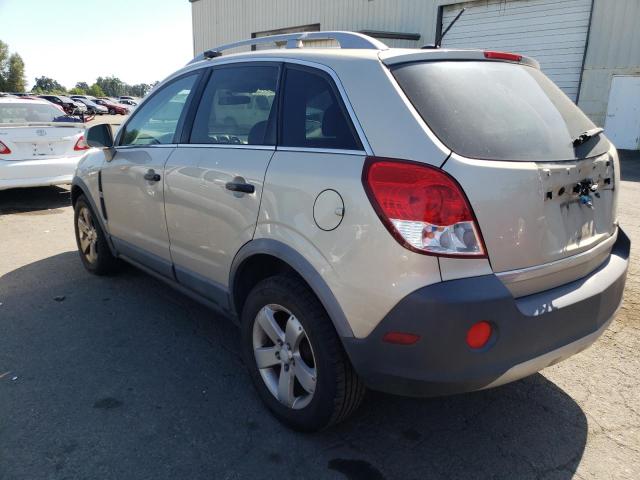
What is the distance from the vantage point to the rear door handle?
8.43 feet

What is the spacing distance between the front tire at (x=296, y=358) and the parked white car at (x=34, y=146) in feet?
19.8

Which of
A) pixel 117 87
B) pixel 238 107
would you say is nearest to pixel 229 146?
pixel 238 107

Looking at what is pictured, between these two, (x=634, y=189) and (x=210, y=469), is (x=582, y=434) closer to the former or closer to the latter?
(x=210, y=469)

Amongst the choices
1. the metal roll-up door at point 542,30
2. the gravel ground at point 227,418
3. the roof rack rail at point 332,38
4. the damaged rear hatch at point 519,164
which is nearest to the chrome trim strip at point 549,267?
the damaged rear hatch at point 519,164

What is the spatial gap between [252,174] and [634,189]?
343 inches

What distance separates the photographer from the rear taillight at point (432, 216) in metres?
1.91

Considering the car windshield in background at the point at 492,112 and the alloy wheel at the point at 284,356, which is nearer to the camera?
the car windshield in background at the point at 492,112

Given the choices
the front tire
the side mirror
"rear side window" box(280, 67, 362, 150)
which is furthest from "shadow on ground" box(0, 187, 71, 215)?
"rear side window" box(280, 67, 362, 150)

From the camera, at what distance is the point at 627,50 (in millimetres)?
14680

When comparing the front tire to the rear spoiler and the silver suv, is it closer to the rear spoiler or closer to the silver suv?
the silver suv

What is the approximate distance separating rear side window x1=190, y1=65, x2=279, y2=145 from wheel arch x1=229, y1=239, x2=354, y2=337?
57 centimetres

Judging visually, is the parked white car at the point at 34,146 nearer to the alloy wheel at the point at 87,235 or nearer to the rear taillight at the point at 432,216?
the alloy wheel at the point at 87,235

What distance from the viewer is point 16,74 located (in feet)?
281

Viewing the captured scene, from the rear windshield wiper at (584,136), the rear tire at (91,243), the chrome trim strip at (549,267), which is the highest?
the rear windshield wiper at (584,136)
